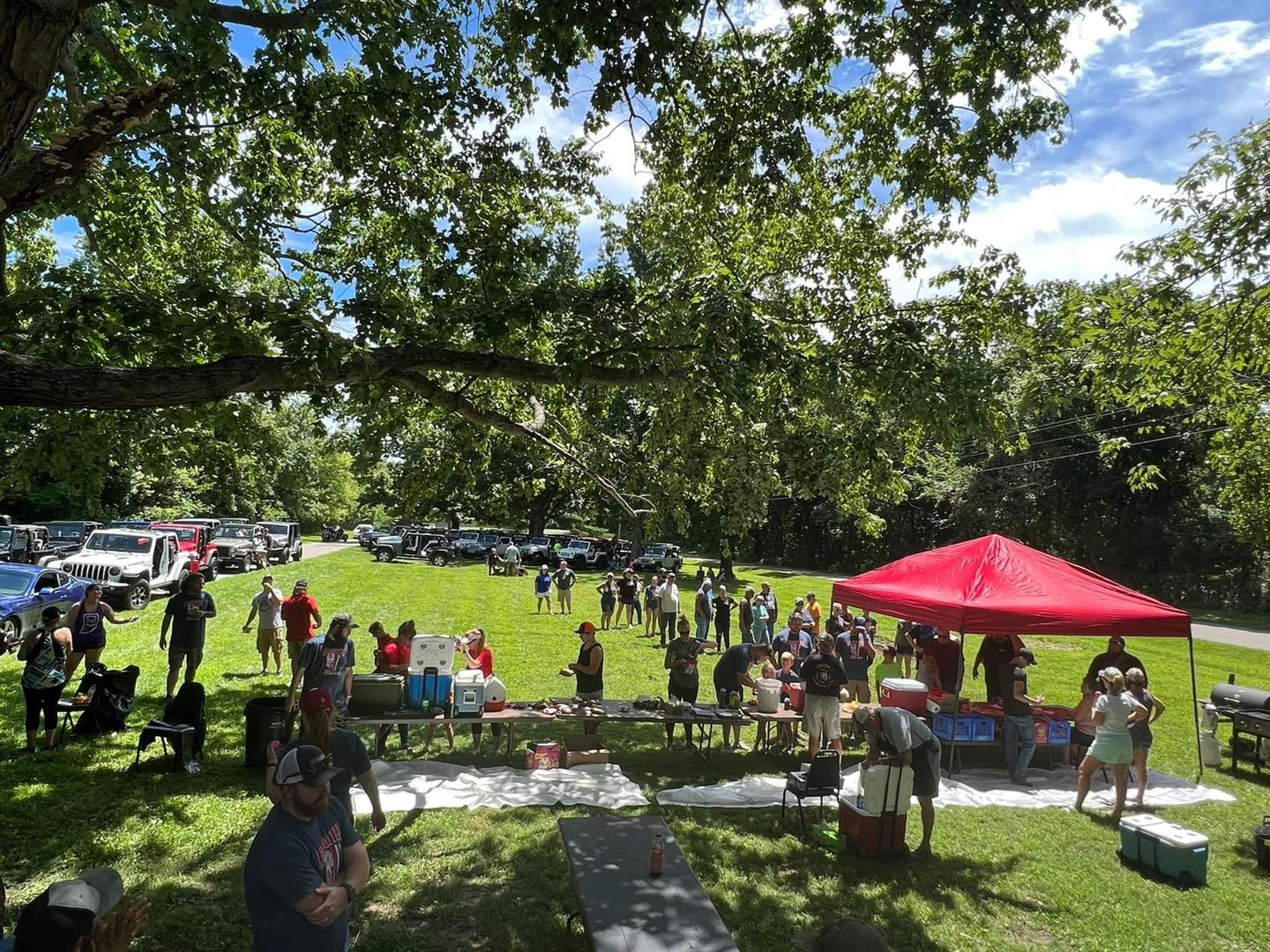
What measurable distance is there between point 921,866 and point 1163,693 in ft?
37.8

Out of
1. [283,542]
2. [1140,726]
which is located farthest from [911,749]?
[283,542]

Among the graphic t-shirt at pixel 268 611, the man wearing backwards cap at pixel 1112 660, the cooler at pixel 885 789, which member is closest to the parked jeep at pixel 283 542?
the graphic t-shirt at pixel 268 611

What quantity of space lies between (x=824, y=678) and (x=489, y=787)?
4074 mm

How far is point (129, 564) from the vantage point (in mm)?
19750

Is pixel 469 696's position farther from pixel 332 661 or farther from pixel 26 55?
pixel 26 55

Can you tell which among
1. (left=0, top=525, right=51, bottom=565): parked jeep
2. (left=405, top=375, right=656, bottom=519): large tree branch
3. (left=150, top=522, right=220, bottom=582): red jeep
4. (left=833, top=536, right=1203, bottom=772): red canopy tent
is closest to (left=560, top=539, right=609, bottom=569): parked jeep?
(left=150, top=522, right=220, bottom=582): red jeep

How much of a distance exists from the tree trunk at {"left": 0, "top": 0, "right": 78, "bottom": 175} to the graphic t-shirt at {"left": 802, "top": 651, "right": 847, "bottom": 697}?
8559 millimetres

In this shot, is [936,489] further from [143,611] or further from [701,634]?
[143,611]

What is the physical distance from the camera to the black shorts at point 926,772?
22.7 feet

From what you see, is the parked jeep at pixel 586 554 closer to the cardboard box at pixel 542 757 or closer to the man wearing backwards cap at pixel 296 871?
the cardboard box at pixel 542 757

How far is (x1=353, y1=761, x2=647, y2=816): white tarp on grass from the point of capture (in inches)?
306

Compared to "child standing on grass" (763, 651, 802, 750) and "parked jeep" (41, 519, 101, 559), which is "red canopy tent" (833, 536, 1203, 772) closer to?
"child standing on grass" (763, 651, 802, 750)

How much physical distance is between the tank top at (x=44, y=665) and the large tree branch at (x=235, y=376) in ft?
14.8

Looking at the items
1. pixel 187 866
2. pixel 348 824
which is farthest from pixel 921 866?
pixel 187 866
